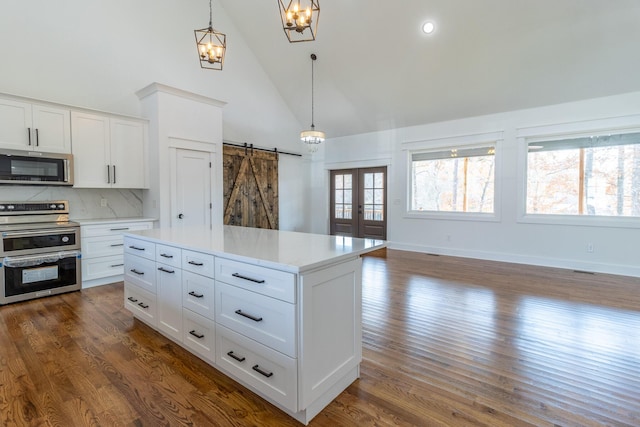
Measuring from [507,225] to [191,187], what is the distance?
18.4ft

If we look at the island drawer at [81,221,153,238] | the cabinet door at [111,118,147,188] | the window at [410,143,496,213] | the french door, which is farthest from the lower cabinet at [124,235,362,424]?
the french door

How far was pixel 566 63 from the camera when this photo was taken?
14.7 ft

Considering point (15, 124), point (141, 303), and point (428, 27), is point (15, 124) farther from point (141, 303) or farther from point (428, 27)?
point (428, 27)

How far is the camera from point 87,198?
4367 millimetres

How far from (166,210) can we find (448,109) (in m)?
5.36

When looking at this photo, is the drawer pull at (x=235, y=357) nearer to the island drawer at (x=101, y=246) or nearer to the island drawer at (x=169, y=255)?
the island drawer at (x=169, y=255)

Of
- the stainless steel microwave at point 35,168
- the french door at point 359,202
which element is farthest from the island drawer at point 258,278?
the french door at point 359,202

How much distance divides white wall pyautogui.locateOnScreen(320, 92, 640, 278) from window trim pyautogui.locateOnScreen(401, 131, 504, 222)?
0.18 feet

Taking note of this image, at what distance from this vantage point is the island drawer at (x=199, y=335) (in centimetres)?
200

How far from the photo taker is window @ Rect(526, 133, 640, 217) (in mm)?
4688

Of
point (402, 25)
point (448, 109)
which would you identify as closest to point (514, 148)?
point (448, 109)

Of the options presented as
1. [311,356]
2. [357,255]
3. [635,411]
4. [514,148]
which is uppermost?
[514,148]

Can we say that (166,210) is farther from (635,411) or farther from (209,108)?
(635,411)

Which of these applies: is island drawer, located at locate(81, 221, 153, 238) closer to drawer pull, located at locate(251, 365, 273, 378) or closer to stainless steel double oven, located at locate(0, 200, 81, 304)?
stainless steel double oven, located at locate(0, 200, 81, 304)
